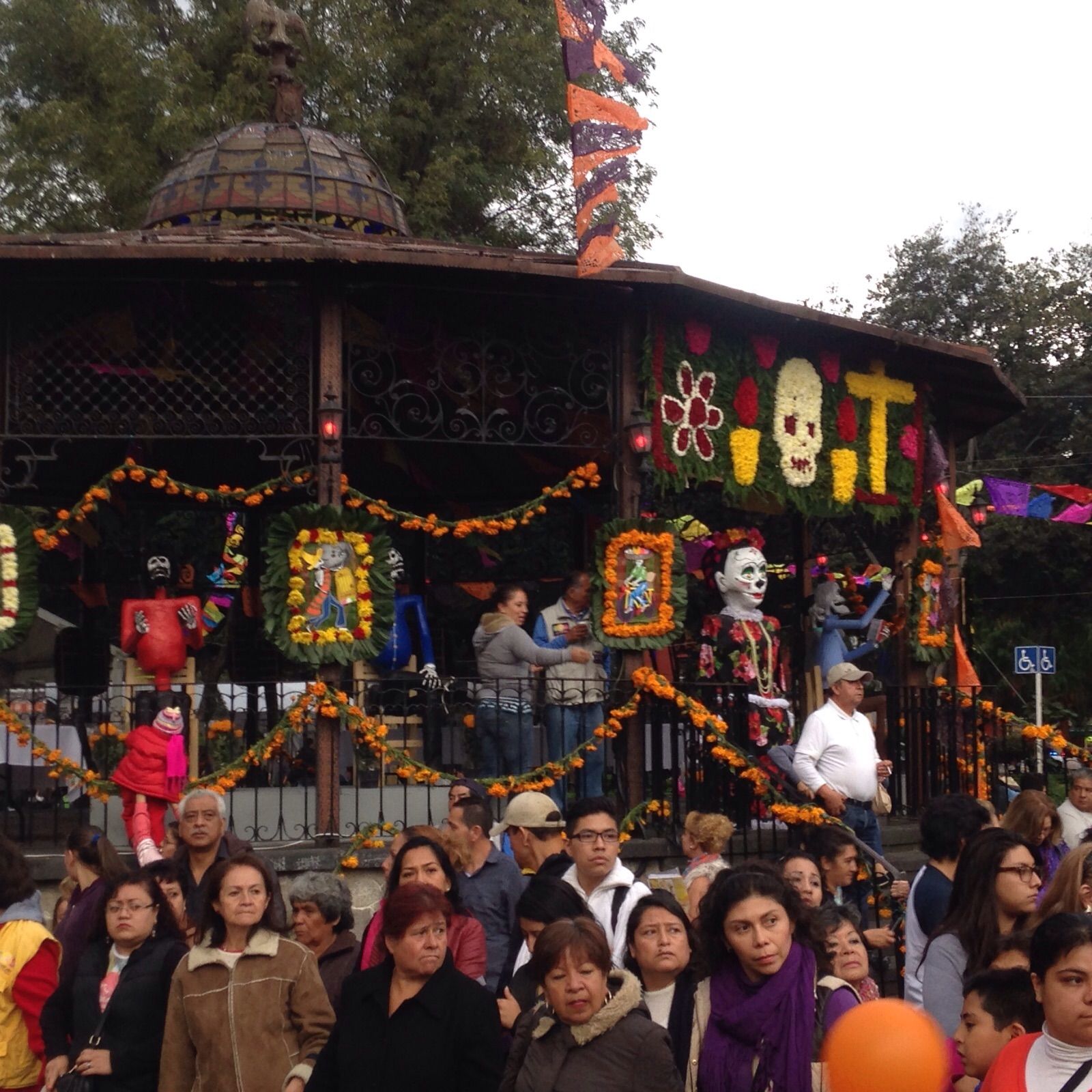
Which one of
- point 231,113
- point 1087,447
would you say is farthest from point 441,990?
point 1087,447

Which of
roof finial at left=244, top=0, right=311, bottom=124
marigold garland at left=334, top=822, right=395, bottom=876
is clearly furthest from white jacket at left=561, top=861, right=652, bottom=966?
roof finial at left=244, top=0, right=311, bottom=124

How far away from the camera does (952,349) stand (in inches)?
543

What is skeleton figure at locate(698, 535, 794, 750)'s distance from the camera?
1302 centimetres

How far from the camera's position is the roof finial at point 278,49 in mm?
15148

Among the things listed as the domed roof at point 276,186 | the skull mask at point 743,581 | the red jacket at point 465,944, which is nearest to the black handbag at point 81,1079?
the red jacket at point 465,944

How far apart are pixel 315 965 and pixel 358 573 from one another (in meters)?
5.70

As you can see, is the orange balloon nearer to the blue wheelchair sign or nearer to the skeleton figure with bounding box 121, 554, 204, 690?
the skeleton figure with bounding box 121, 554, 204, 690

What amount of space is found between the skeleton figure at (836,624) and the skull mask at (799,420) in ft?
3.49

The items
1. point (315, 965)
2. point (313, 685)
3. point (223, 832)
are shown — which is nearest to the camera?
point (315, 965)

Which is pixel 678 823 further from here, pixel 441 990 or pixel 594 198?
pixel 441 990

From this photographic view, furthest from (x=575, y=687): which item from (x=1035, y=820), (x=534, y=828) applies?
(x=1035, y=820)

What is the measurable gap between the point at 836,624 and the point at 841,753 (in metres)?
3.11

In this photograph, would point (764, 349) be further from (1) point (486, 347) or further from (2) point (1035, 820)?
(2) point (1035, 820)

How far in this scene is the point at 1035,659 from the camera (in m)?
20.6
